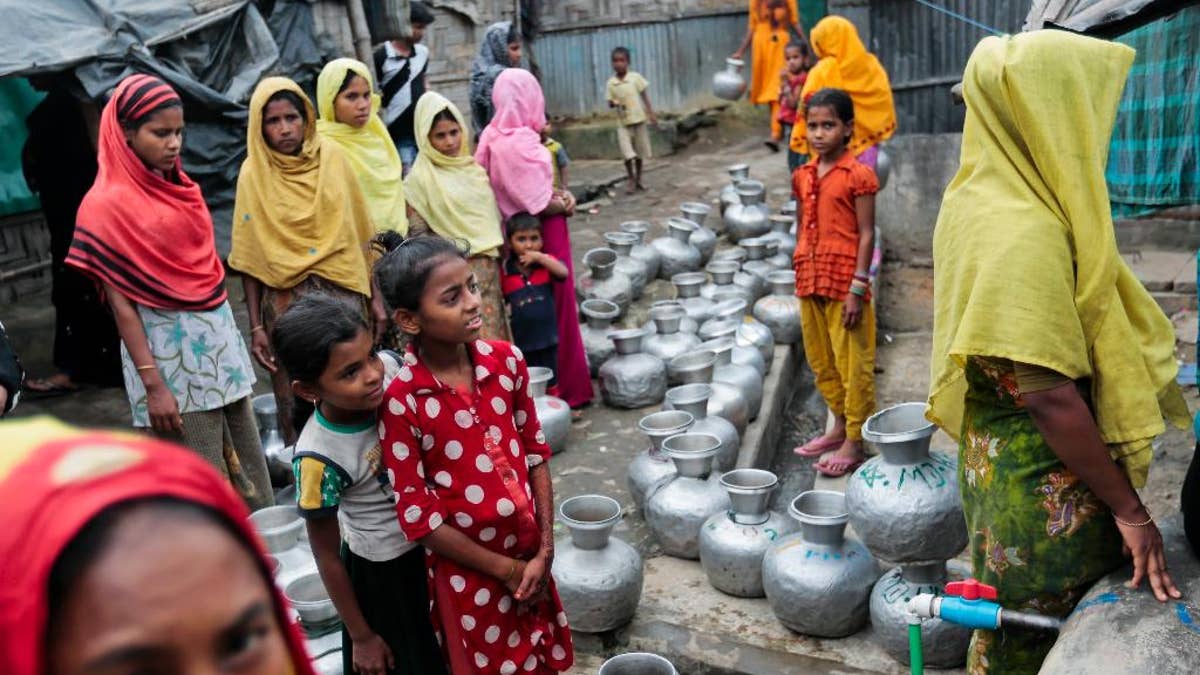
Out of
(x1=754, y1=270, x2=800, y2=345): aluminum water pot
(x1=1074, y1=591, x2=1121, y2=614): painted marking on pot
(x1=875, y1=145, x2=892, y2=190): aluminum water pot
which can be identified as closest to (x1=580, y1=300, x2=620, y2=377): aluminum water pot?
(x1=754, y1=270, x2=800, y2=345): aluminum water pot

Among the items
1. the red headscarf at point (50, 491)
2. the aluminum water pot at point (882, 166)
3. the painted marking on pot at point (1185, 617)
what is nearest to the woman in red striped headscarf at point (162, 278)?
the red headscarf at point (50, 491)

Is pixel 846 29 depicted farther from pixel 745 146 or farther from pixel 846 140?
pixel 745 146

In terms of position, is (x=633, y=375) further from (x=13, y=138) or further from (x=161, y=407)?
(x=13, y=138)

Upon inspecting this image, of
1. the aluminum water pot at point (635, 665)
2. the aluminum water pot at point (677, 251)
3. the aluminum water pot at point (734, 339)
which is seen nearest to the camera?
the aluminum water pot at point (635, 665)

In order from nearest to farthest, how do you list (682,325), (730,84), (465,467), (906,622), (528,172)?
1. (465,467)
2. (906,622)
3. (528,172)
4. (682,325)
5. (730,84)

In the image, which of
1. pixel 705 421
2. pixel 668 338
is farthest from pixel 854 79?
pixel 705 421

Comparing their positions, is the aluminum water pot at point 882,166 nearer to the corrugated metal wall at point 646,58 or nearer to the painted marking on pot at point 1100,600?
the painted marking on pot at point 1100,600

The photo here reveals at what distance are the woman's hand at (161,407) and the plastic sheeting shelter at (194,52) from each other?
214 centimetres

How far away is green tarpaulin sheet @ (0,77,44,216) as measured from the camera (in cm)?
838

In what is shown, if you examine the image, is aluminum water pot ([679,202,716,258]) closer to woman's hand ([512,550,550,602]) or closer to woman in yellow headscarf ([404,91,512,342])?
woman in yellow headscarf ([404,91,512,342])

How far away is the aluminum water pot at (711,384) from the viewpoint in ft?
16.9

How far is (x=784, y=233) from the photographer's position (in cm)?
847

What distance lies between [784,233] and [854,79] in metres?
1.75

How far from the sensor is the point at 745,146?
13953 millimetres
